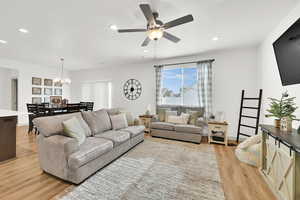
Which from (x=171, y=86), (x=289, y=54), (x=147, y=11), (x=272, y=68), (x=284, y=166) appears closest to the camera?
(x=284, y=166)

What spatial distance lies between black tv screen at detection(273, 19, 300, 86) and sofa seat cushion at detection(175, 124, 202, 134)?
2059 millimetres

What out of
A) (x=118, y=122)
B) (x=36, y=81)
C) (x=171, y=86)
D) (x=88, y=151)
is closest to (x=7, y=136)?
(x=88, y=151)

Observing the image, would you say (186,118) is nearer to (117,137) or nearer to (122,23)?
(117,137)

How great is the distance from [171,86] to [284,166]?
3.81 meters

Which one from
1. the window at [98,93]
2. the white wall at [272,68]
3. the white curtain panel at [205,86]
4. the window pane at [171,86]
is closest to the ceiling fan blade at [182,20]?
the white wall at [272,68]

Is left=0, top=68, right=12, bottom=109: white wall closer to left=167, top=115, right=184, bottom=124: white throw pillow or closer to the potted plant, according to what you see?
left=167, top=115, right=184, bottom=124: white throw pillow

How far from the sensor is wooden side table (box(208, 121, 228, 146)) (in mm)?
3616

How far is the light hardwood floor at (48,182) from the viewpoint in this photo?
1.76 metres

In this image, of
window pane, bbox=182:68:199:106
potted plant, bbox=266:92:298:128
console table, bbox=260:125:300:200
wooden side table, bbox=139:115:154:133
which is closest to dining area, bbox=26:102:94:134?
wooden side table, bbox=139:115:154:133

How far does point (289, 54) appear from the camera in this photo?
2.16 meters

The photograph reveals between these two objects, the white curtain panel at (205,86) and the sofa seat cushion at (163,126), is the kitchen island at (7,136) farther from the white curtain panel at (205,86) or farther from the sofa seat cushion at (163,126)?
the white curtain panel at (205,86)

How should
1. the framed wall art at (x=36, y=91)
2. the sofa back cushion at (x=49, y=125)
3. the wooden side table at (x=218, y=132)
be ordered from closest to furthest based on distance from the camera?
the sofa back cushion at (x=49, y=125), the wooden side table at (x=218, y=132), the framed wall art at (x=36, y=91)

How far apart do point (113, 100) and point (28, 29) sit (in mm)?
3915

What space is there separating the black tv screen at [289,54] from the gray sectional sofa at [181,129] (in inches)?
82.3
